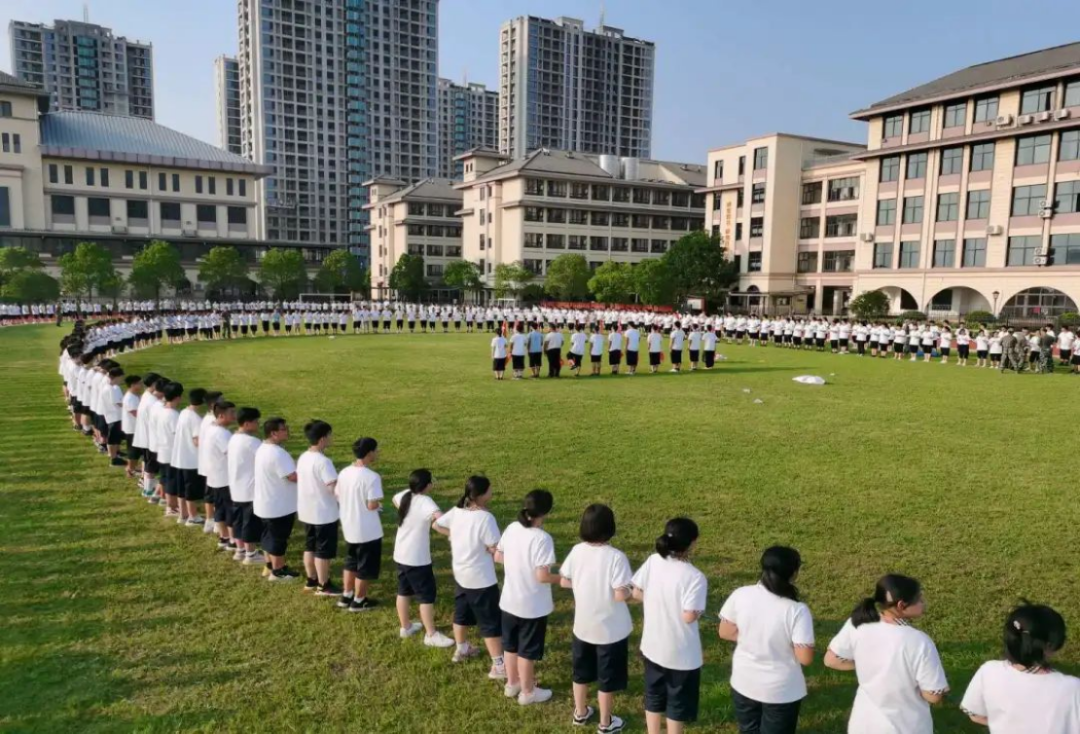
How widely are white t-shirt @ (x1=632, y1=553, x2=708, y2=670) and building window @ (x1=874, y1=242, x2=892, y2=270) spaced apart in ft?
144

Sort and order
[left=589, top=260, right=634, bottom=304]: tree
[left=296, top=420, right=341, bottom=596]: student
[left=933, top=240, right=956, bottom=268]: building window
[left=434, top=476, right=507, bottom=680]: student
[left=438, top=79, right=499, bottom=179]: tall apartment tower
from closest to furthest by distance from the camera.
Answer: [left=434, top=476, right=507, bottom=680]: student
[left=296, top=420, right=341, bottom=596]: student
[left=933, top=240, right=956, bottom=268]: building window
[left=589, top=260, right=634, bottom=304]: tree
[left=438, top=79, right=499, bottom=179]: tall apartment tower

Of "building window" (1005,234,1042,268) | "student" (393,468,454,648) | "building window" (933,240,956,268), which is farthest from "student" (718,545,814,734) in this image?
"building window" (933,240,956,268)

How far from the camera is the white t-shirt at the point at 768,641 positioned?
3330 mm

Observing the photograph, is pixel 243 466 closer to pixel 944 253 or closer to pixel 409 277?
pixel 944 253

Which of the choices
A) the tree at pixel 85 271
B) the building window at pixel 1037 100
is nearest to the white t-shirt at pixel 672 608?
the building window at pixel 1037 100

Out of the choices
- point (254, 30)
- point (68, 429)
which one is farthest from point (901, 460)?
point (254, 30)

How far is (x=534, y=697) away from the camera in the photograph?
4445mm

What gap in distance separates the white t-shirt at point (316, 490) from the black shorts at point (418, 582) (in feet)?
3.20

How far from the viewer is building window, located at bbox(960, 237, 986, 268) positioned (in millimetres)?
37906

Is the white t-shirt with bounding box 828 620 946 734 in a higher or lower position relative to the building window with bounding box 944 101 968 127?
lower

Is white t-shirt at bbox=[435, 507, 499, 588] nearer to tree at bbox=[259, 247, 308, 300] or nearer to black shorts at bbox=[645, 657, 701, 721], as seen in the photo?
black shorts at bbox=[645, 657, 701, 721]

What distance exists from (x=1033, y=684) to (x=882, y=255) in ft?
147

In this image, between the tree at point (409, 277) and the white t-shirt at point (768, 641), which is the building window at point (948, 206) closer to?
the white t-shirt at point (768, 641)

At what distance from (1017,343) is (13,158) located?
6900cm
